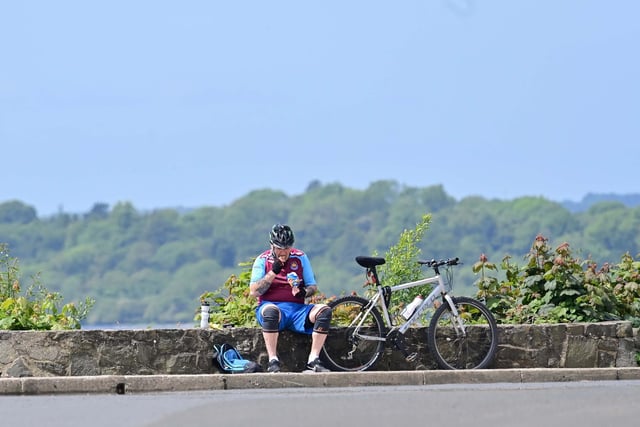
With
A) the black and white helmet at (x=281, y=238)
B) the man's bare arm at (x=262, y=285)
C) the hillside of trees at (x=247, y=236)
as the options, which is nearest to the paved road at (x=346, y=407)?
the man's bare arm at (x=262, y=285)

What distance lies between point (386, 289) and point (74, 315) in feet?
11.4

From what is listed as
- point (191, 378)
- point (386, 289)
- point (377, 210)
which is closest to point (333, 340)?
point (386, 289)

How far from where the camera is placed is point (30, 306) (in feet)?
53.9

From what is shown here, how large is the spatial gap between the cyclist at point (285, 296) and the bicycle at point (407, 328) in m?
0.41

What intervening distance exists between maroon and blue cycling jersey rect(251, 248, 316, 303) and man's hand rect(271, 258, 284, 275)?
2.1 inches

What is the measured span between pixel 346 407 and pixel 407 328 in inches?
143

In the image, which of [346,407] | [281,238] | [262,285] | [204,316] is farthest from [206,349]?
[346,407]

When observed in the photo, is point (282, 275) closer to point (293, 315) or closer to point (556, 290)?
point (293, 315)

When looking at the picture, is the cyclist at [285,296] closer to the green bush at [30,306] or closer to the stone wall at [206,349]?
the stone wall at [206,349]

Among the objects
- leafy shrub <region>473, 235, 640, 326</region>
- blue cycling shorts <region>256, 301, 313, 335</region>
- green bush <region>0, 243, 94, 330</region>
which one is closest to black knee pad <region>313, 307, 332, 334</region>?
blue cycling shorts <region>256, 301, 313, 335</region>

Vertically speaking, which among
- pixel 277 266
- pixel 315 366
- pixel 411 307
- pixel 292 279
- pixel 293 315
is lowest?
pixel 315 366

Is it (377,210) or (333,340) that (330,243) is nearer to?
(377,210)

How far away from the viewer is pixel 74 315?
16.7 metres

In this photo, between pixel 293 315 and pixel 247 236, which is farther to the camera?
pixel 247 236
